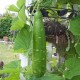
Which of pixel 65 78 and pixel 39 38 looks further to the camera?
pixel 65 78

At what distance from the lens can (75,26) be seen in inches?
37.7

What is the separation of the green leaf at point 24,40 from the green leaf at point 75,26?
0.40ft

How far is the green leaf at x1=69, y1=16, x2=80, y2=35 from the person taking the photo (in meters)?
0.95

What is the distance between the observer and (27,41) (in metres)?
0.94

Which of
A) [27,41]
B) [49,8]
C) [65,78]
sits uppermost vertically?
[49,8]

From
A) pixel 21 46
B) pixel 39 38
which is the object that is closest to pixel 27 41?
pixel 21 46

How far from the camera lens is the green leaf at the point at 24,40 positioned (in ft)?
3.07

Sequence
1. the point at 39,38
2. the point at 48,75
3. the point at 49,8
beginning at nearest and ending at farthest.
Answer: the point at 39,38 < the point at 48,75 < the point at 49,8

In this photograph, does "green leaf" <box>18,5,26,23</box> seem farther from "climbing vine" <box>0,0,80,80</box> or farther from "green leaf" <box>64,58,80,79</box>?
"green leaf" <box>64,58,80,79</box>

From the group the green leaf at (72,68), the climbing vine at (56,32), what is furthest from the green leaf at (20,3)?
the green leaf at (72,68)

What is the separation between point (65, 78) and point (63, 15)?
0.66 ft

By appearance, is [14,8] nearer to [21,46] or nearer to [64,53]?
[21,46]

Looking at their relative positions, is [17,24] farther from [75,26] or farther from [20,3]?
[75,26]

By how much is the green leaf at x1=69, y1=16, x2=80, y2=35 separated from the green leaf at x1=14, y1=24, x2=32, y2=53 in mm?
121
